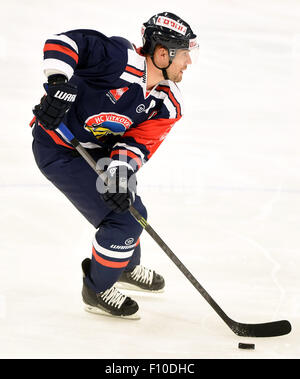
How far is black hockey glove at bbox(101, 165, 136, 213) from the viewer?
7.43 ft

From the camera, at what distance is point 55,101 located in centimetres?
215

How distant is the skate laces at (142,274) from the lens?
107 inches

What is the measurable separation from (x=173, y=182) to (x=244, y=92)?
1517 mm

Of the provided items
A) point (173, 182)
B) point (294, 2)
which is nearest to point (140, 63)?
point (173, 182)

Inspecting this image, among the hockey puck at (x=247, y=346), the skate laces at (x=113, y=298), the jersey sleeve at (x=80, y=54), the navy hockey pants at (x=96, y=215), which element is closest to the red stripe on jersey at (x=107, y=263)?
the navy hockey pants at (x=96, y=215)

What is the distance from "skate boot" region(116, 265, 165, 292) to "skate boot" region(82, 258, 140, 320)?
237mm

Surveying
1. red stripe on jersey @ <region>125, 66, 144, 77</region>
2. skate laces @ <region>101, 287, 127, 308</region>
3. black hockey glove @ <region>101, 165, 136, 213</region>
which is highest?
red stripe on jersey @ <region>125, 66, 144, 77</region>

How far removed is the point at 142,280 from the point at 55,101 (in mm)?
943

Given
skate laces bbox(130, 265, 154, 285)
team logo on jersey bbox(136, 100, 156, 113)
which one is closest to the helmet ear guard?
team logo on jersey bbox(136, 100, 156, 113)

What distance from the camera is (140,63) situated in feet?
7.75

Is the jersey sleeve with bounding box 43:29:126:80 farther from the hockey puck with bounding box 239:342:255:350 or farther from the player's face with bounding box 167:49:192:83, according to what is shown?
the hockey puck with bounding box 239:342:255:350

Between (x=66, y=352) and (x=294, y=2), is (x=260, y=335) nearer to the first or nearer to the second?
(x=66, y=352)

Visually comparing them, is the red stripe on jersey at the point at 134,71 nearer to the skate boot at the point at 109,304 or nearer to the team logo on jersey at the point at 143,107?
the team logo on jersey at the point at 143,107

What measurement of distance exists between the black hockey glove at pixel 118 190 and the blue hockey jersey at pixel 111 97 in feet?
0.37
